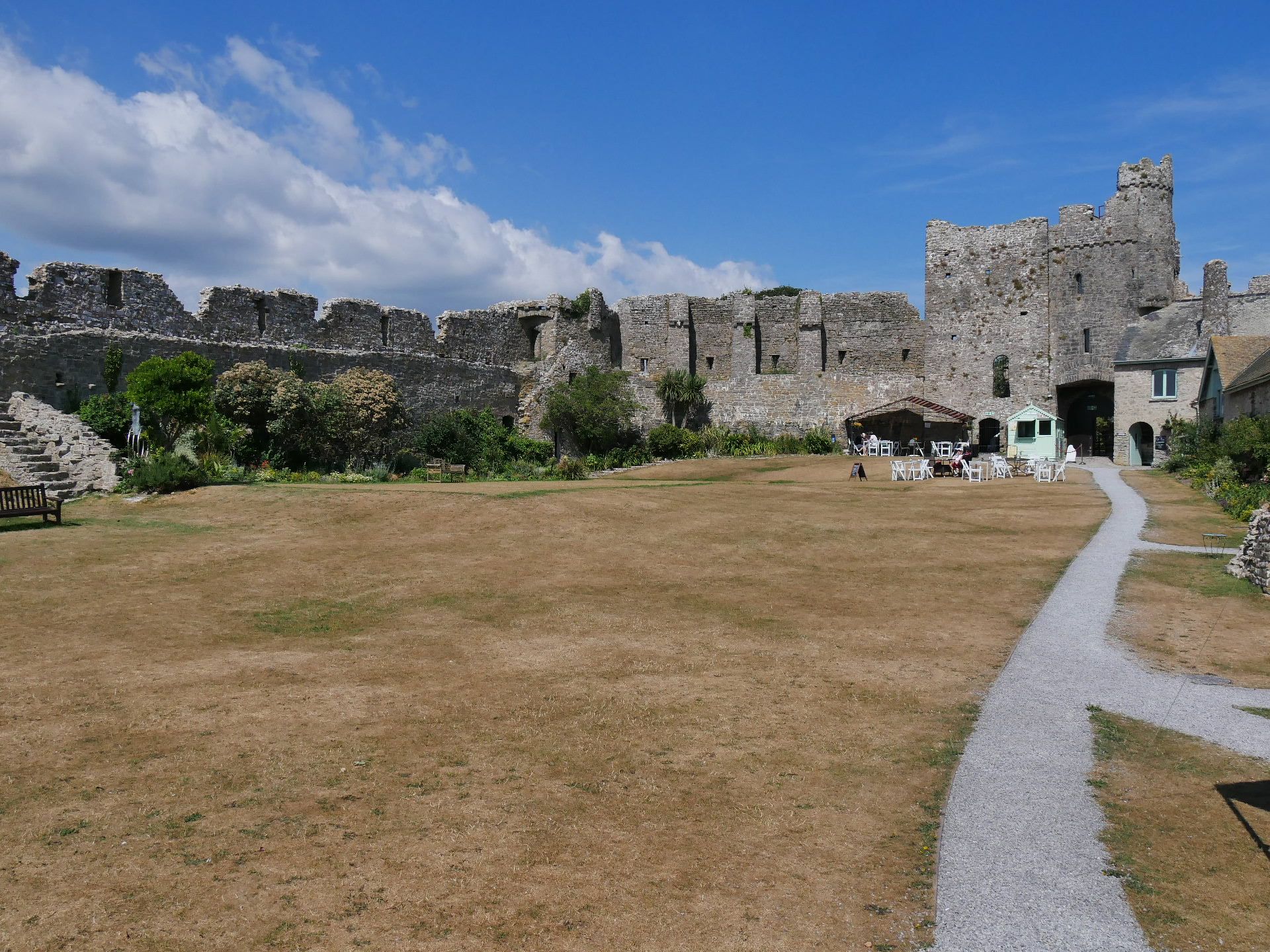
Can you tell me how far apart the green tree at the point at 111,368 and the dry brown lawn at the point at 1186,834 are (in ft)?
67.9

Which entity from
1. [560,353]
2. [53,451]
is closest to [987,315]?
[560,353]

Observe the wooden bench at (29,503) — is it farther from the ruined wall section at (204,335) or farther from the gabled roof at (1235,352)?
the gabled roof at (1235,352)

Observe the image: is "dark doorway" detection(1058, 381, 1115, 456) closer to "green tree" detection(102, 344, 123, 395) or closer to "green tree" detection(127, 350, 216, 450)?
"green tree" detection(127, 350, 216, 450)

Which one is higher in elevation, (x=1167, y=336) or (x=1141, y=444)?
(x=1167, y=336)

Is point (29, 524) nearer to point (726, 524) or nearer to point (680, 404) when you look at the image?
point (726, 524)

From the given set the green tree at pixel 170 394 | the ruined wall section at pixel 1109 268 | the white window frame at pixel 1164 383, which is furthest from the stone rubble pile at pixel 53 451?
the ruined wall section at pixel 1109 268

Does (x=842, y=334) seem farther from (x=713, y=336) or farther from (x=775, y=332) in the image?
(x=713, y=336)

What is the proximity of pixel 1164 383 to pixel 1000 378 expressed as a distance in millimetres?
8075

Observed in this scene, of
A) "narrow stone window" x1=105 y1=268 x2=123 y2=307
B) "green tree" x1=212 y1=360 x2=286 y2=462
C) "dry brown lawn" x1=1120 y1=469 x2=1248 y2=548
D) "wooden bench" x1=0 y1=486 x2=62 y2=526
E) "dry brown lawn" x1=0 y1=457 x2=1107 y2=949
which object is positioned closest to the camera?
"dry brown lawn" x1=0 y1=457 x2=1107 y2=949

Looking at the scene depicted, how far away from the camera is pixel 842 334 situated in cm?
4197

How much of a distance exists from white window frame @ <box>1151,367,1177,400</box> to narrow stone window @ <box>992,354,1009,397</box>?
22.3 feet

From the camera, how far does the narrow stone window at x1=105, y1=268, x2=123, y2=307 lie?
65.5 ft

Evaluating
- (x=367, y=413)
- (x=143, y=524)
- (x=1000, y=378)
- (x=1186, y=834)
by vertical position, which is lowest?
(x=1186, y=834)

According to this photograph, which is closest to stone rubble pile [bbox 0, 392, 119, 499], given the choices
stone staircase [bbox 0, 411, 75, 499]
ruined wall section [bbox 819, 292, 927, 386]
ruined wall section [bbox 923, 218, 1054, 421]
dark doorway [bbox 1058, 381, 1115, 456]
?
stone staircase [bbox 0, 411, 75, 499]
